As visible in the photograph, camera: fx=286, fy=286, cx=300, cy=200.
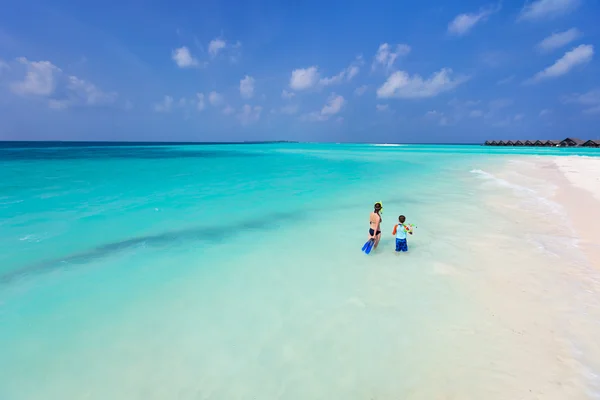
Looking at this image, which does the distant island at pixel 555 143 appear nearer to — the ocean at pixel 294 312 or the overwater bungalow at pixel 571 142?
the overwater bungalow at pixel 571 142

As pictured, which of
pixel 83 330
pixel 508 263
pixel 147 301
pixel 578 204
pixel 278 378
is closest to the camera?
pixel 278 378

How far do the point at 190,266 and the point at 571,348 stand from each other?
6.25 meters

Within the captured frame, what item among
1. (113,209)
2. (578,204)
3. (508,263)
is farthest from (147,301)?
(578,204)

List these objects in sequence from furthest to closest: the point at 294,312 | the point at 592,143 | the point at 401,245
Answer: the point at 592,143 → the point at 401,245 → the point at 294,312

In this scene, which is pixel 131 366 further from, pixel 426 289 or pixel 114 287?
pixel 426 289

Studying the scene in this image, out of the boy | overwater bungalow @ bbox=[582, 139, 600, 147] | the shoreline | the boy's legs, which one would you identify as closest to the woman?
the boy

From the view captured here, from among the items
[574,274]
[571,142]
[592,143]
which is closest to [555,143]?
[571,142]

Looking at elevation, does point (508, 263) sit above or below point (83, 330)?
above

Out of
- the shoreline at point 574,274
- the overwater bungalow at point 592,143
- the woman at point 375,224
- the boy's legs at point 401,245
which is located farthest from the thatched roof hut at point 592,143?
the woman at point 375,224

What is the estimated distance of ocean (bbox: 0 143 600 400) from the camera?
3195 mm

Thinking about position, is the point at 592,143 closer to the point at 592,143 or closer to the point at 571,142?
the point at 592,143

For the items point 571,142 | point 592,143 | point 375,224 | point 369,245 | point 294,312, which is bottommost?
point 294,312

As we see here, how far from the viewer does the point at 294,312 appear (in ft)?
14.5

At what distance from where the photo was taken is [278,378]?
3.27 m
